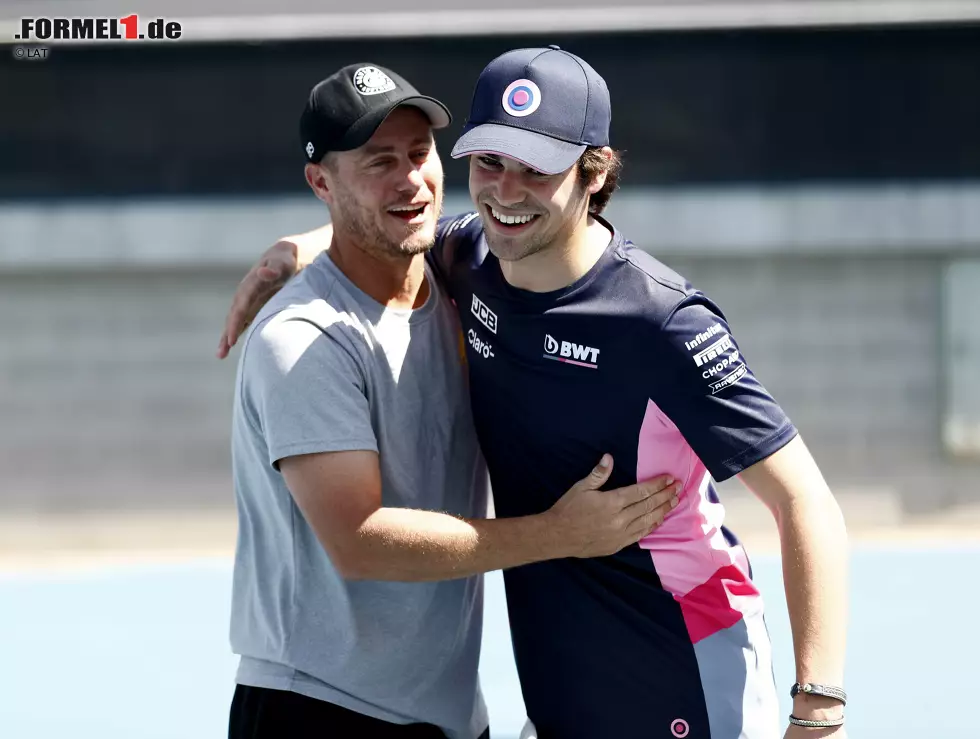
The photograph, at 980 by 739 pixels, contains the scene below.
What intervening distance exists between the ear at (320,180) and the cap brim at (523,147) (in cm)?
48

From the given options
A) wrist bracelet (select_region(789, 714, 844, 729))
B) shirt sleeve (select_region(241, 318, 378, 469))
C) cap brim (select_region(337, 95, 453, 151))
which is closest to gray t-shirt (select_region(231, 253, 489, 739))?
shirt sleeve (select_region(241, 318, 378, 469))

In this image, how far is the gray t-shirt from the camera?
103 inches

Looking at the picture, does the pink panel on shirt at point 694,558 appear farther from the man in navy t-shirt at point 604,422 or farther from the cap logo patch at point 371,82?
the cap logo patch at point 371,82

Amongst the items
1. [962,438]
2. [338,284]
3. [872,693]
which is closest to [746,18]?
[962,438]

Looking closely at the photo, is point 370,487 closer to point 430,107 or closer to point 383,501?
point 383,501

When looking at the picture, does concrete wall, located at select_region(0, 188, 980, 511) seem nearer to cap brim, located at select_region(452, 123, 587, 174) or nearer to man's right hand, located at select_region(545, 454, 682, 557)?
cap brim, located at select_region(452, 123, 587, 174)

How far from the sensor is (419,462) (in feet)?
9.05

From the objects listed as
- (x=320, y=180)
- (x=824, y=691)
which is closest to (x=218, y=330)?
(x=320, y=180)

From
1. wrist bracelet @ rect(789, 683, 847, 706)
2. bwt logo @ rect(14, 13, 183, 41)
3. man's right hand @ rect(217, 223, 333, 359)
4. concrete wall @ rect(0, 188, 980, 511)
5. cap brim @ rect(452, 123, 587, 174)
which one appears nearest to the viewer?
wrist bracelet @ rect(789, 683, 847, 706)

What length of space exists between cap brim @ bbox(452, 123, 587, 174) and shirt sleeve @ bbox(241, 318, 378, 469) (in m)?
0.52

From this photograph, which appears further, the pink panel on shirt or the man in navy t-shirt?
the pink panel on shirt

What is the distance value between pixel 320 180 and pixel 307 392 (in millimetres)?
675

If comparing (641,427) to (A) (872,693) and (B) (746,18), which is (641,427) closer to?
(A) (872,693)

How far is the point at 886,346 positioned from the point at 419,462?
7.12 m
